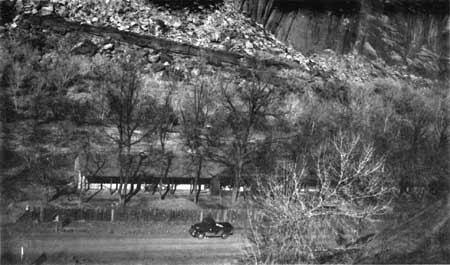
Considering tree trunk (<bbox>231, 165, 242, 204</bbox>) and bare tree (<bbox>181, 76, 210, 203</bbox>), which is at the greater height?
bare tree (<bbox>181, 76, 210, 203</bbox>)

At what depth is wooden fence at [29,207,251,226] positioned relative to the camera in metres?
20.9

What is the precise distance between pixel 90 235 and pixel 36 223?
2.73 metres

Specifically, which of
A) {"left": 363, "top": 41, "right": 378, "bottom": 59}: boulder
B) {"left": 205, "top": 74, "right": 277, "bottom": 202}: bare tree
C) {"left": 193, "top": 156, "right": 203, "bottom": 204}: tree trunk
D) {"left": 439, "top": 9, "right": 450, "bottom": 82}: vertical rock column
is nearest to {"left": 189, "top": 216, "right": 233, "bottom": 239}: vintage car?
{"left": 205, "top": 74, "right": 277, "bottom": 202}: bare tree

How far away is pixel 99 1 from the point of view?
172 ft

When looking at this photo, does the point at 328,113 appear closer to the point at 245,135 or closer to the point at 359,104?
the point at 359,104

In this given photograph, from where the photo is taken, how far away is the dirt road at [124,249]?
1747 centimetres

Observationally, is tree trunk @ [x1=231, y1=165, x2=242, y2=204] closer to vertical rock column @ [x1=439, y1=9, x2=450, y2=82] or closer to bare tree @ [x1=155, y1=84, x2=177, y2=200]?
bare tree @ [x1=155, y1=84, x2=177, y2=200]

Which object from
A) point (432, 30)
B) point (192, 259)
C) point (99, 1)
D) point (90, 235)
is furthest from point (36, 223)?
point (432, 30)

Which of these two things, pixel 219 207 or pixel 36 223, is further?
A: pixel 219 207

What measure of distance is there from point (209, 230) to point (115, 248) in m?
4.38

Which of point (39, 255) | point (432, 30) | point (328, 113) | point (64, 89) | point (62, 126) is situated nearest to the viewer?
point (39, 255)

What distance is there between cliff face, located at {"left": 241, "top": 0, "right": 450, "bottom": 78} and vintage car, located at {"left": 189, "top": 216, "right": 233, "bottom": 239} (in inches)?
1574

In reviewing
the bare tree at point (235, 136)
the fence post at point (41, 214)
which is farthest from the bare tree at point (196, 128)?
the fence post at point (41, 214)

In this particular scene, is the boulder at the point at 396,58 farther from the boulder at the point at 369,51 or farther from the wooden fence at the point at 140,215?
the wooden fence at the point at 140,215
